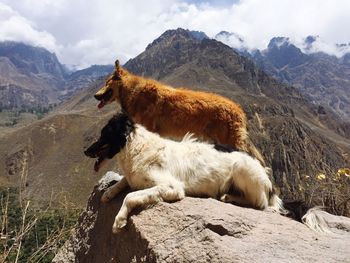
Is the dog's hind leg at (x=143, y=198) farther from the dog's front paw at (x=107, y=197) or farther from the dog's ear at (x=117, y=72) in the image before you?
the dog's ear at (x=117, y=72)

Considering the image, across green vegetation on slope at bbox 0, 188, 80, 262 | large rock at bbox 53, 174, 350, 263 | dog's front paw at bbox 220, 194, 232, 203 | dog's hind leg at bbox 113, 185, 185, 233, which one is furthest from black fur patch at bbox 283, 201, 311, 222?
green vegetation on slope at bbox 0, 188, 80, 262

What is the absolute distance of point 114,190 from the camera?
25.3 ft

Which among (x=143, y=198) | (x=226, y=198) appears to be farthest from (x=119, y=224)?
(x=226, y=198)

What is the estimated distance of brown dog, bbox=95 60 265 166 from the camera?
32.2ft

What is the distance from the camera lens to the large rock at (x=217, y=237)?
5.04 m

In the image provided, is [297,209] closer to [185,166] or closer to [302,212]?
[302,212]

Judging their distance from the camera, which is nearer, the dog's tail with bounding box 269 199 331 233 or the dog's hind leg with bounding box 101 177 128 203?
the dog's tail with bounding box 269 199 331 233

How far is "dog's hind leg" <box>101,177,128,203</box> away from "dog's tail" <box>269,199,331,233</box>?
230 cm

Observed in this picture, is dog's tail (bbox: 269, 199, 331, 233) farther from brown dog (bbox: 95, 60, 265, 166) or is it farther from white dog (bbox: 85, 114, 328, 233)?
brown dog (bbox: 95, 60, 265, 166)

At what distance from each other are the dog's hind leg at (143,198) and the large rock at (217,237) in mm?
103

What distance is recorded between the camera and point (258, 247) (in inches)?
204

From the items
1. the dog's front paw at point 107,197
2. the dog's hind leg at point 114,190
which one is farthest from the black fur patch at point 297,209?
the dog's front paw at point 107,197

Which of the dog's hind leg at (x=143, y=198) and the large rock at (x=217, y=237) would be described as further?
the dog's hind leg at (x=143, y=198)

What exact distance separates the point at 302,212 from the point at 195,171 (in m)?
1.63
